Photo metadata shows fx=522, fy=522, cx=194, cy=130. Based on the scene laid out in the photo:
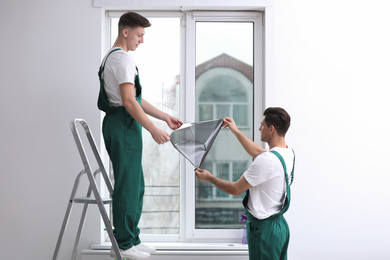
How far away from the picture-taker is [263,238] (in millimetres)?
2643

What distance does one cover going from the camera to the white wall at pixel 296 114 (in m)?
3.81

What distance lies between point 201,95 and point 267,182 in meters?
1.47

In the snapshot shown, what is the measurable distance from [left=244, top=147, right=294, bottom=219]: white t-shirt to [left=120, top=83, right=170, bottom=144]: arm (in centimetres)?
49

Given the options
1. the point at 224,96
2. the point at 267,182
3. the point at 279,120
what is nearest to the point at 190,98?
the point at 224,96

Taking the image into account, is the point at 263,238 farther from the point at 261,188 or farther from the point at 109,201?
the point at 109,201

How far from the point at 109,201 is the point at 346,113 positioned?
195 centimetres

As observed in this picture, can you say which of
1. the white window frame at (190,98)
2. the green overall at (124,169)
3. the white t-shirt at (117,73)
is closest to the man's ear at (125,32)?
the white t-shirt at (117,73)

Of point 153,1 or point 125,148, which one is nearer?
point 125,148

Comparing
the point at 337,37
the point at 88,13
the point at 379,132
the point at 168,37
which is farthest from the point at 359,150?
the point at 88,13

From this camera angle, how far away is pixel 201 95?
4.01 m

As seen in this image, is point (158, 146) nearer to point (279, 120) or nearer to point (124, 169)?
point (124, 169)

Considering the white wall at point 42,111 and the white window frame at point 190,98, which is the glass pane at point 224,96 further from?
the white wall at point 42,111

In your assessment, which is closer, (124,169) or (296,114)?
(124,169)

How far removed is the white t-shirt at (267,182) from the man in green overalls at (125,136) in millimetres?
484
